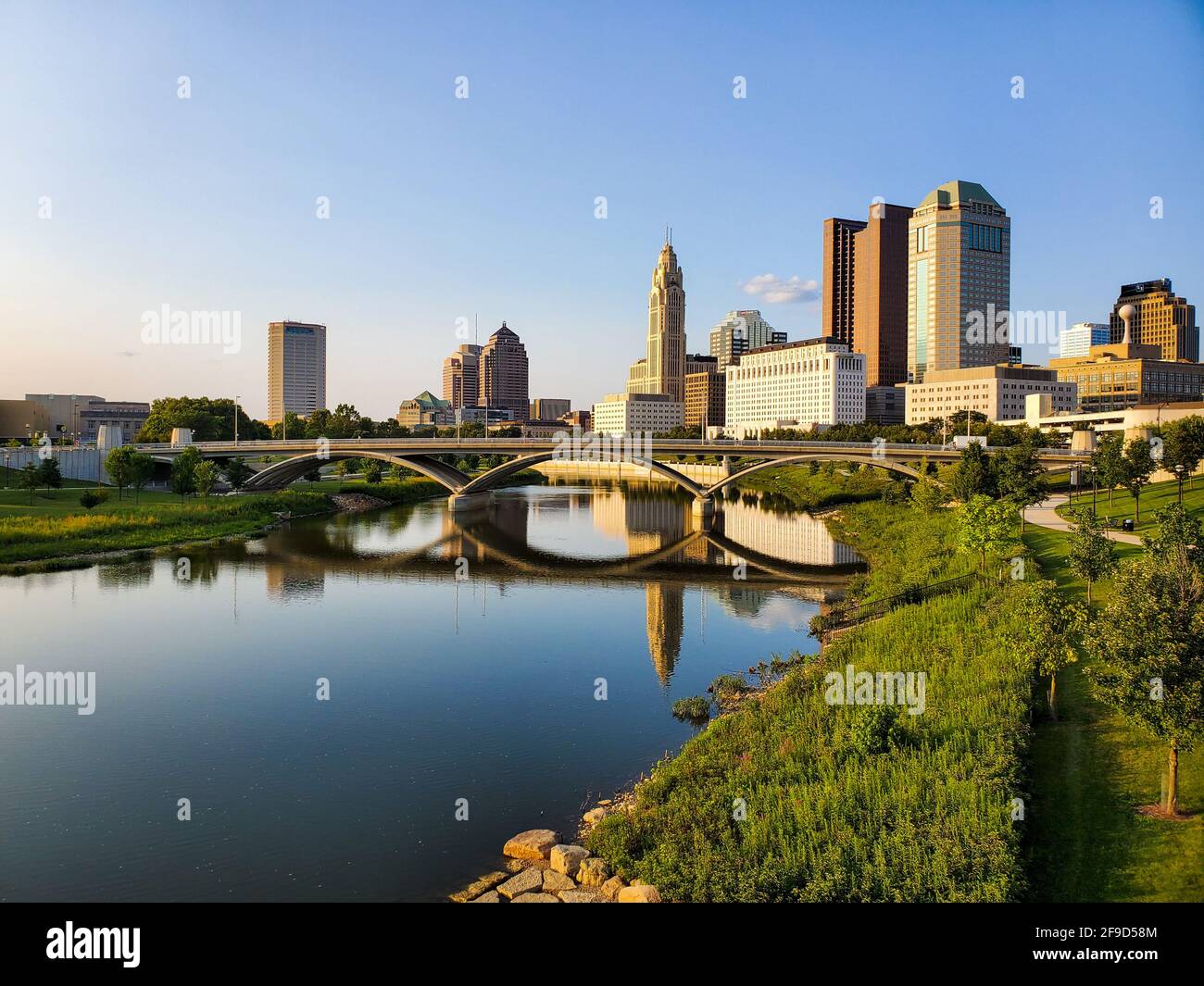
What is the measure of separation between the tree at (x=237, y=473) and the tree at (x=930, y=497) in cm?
5056

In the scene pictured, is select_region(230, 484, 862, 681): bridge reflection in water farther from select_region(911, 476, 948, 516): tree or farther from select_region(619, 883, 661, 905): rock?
select_region(619, 883, 661, 905): rock

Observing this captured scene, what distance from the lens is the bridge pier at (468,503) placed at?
68.4 metres

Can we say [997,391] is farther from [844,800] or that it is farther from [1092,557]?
[844,800]

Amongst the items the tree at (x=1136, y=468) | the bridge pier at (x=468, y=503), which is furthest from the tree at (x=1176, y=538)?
the bridge pier at (x=468, y=503)

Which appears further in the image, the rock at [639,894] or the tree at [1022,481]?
the tree at [1022,481]

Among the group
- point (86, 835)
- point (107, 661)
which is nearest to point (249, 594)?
point (107, 661)

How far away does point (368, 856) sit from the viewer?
40.1ft

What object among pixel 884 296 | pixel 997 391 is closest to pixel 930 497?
pixel 997 391

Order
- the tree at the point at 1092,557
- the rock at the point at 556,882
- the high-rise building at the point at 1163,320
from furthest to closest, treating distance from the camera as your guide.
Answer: the high-rise building at the point at 1163,320 < the tree at the point at 1092,557 < the rock at the point at 556,882

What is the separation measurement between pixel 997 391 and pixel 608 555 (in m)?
102

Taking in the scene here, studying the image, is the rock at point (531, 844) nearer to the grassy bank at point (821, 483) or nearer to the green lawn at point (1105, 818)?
the green lawn at point (1105, 818)

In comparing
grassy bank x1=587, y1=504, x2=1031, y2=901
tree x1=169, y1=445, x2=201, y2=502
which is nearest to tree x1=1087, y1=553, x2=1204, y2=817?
grassy bank x1=587, y1=504, x2=1031, y2=901

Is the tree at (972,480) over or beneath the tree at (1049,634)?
over

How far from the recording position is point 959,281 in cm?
16250
